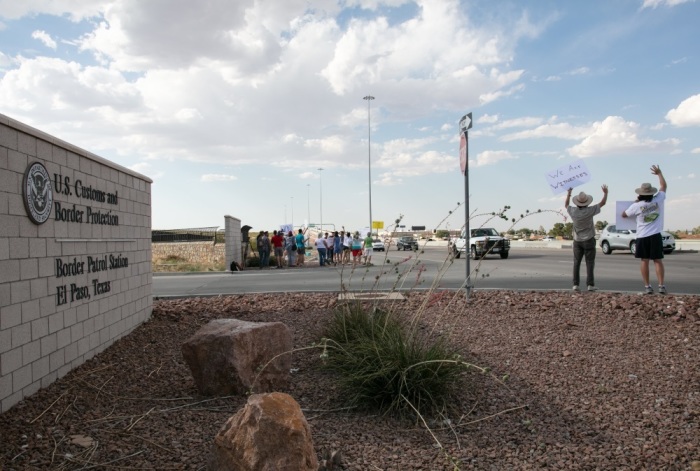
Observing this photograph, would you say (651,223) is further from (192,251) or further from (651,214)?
(192,251)

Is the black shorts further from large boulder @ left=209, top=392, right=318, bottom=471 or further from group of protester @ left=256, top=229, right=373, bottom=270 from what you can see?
group of protester @ left=256, top=229, right=373, bottom=270

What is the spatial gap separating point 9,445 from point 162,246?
2969 centimetres

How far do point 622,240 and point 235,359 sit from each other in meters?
28.8

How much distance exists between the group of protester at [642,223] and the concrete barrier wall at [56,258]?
264 inches

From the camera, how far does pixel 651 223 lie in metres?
8.47

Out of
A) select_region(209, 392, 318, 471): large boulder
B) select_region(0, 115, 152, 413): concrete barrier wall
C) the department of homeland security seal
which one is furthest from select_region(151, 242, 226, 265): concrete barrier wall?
select_region(209, 392, 318, 471): large boulder

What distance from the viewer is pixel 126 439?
3766mm

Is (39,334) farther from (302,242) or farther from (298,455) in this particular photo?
(302,242)

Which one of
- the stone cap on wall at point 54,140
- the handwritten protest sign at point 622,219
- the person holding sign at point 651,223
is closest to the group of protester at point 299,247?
the handwritten protest sign at point 622,219

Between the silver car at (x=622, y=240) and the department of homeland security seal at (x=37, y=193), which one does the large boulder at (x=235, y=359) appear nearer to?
the department of homeland security seal at (x=37, y=193)

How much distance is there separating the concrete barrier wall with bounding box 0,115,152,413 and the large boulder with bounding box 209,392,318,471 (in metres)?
2.28

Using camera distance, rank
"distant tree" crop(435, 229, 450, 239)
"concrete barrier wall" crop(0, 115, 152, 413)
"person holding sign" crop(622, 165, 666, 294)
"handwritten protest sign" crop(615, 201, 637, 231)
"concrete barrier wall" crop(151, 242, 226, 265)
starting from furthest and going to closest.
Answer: "concrete barrier wall" crop(151, 242, 226, 265) < "handwritten protest sign" crop(615, 201, 637, 231) < "person holding sign" crop(622, 165, 666, 294) < "distant tree" crop(435, 229, 450, 239) < "concrete barrier wall" crop(0, 115, 152, 413)

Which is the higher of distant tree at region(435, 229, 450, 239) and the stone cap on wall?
the stone cap on wall

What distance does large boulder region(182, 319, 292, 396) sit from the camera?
4.62m
